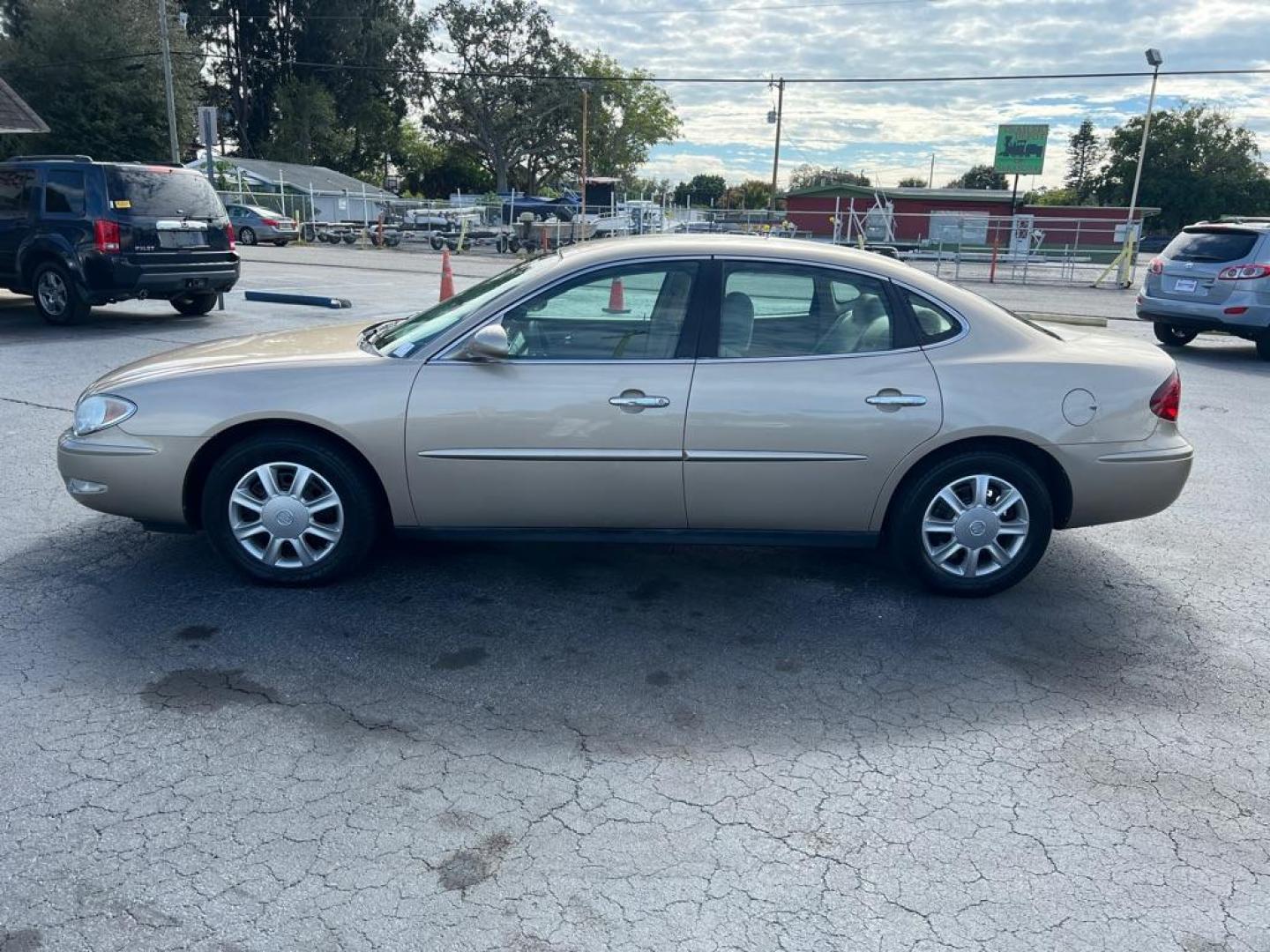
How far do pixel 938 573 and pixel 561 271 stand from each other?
7.01 feet

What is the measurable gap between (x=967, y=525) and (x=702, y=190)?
88194 mm

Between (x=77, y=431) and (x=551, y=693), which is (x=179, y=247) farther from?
(x=551, y=693)

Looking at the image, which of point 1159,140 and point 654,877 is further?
point 1159,140

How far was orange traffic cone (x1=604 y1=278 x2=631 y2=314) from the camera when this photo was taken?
4.38 m

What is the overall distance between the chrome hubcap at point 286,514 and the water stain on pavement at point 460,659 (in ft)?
2.78

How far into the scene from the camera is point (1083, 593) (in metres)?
4.66

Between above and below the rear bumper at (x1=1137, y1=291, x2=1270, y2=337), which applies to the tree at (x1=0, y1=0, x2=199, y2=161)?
above

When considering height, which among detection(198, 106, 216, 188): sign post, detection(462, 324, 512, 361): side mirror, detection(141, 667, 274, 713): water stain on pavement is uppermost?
detection(198, 106, 216, 188): sign post

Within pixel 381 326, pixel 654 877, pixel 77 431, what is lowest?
pixel 654 877

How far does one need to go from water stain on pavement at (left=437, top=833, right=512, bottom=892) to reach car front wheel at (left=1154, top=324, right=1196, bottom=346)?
13213 millimetres

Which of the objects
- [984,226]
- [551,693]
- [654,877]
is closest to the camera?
[654,877]

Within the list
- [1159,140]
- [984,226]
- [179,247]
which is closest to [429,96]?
[984,226]

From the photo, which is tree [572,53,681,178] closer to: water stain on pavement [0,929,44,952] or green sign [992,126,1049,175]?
green sign [992,126,1049,175]

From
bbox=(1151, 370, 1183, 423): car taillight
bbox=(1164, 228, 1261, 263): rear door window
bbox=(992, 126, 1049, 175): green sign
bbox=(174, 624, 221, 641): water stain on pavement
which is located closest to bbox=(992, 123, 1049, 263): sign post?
bbox=(992, 126, 1049, 175): green sign
